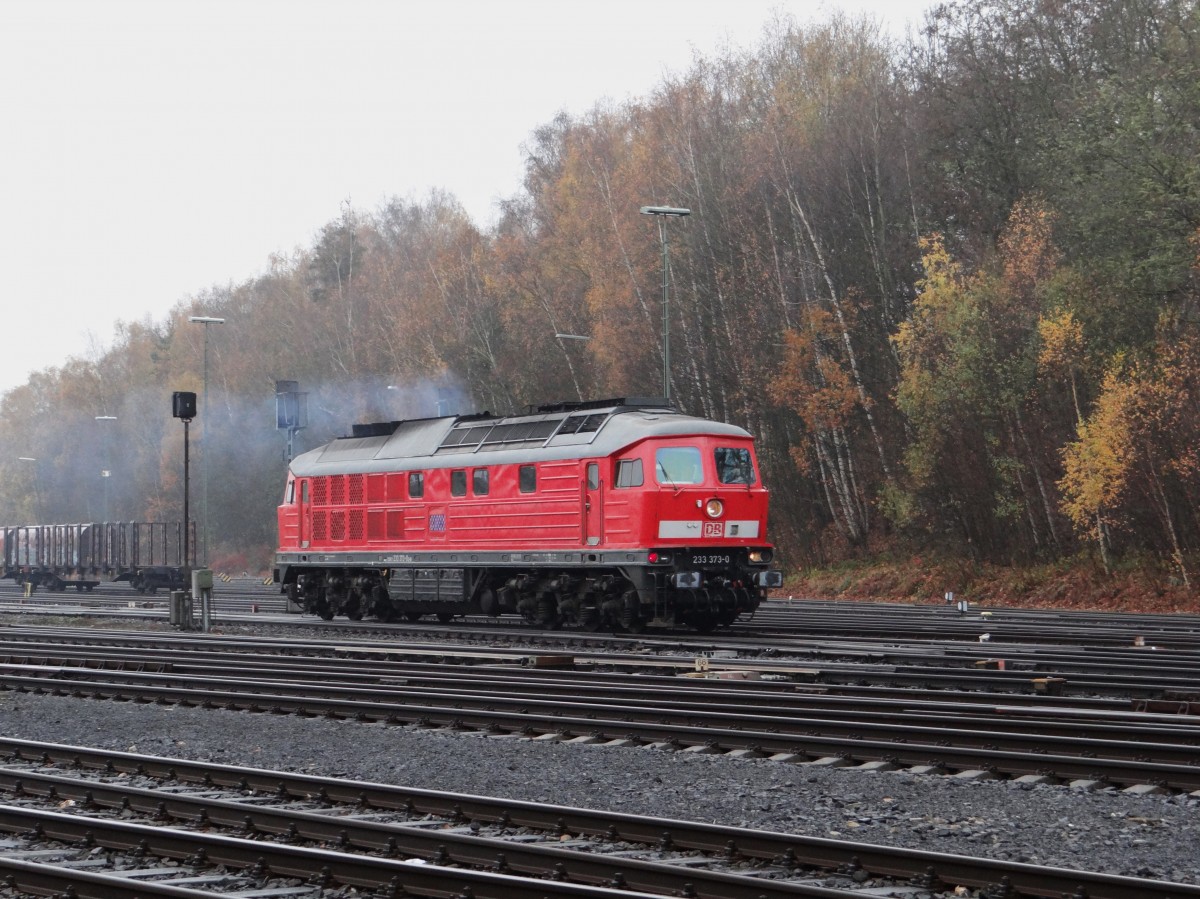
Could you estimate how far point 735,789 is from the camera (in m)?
11.2

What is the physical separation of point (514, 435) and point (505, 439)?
217 mm

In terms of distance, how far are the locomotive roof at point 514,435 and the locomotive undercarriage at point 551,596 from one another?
211 centimetres

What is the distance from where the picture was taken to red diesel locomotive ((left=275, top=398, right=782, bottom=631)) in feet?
80.7

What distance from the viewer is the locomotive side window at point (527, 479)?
2641 centimetres

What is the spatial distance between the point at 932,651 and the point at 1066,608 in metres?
14.1

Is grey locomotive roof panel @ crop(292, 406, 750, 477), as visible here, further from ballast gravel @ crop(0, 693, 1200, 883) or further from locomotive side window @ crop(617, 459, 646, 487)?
ballast gravel @ crop(0, 693, 1200, 883)

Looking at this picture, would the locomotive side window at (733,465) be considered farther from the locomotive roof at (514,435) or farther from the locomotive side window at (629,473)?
the locomotive side window at (629,473)

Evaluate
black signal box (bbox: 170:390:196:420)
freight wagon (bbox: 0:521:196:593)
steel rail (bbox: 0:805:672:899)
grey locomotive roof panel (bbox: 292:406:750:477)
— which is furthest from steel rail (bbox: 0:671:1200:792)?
freight wagon (bbox: 0:521:196:593)

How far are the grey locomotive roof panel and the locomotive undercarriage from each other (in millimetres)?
2095

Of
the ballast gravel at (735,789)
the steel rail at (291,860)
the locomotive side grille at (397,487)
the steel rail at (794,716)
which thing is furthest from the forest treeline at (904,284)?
the steel rail at (291,860)

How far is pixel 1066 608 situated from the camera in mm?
34125

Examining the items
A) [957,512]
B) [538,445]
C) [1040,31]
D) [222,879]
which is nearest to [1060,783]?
[222,879]

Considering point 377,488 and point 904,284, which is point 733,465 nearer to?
point 377,488

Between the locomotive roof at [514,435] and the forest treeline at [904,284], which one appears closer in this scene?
the locomotive roof at [514,435]
